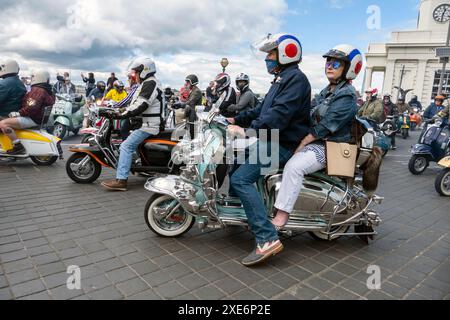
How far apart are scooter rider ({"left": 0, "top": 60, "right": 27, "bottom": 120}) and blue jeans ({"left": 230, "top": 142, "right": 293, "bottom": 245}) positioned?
17.8 feet

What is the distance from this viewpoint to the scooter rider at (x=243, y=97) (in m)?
7.11


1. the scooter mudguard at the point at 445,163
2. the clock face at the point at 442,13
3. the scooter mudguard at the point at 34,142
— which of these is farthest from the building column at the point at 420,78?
the scooter mudguard at the point at 34,142

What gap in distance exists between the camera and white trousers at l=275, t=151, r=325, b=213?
3.30 meters

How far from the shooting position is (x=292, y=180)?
330 cm

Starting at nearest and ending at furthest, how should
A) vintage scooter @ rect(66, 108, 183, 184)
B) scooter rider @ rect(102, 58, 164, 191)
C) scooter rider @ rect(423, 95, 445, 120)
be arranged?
scooter rider @ rect(102, 58, 164, 191) → vintage scooter @ rect(66, 108, 183, 184) → scooter rider @ rect(423, 95, 445, 120)

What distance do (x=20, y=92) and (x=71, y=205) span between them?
3285 millimetres

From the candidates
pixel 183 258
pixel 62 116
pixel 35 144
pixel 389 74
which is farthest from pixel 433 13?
pixel 183 258

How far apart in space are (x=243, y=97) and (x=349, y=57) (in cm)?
406

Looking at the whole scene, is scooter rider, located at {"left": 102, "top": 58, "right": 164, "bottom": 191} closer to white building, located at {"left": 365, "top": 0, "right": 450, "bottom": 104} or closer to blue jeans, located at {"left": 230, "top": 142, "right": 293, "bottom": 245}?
blue jeans, located at {"left": 230, "top": 142, "right": 293, "bottom": 245}

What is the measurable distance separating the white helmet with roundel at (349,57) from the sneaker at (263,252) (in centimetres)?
181

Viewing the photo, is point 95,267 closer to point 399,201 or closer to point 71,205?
point 71,205

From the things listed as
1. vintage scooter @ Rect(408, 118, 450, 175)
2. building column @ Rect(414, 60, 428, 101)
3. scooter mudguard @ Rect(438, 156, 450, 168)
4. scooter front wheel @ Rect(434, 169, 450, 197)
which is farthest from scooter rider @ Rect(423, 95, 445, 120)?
building column @ Rect(414, 60, 428, 101)

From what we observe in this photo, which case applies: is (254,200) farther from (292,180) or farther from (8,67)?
(8,67)

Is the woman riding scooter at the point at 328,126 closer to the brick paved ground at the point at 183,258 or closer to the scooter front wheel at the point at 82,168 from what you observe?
the brick paved ground at the point at 183,258
